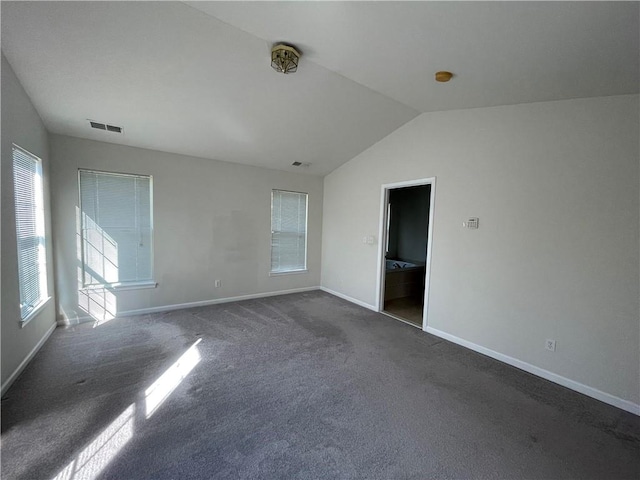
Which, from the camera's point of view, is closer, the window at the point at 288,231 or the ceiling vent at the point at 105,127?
the ceiling vent at the point at 105,127

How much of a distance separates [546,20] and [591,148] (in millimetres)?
1363

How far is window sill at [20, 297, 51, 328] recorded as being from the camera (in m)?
2.47

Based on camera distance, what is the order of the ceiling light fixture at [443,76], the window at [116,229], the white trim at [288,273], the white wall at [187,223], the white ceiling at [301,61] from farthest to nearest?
the white trim at [288,273] → the window at [116,229] → the white wall at [187,223] → the ceiling light fixture at [443,76] → the white ceiling at [301,61]

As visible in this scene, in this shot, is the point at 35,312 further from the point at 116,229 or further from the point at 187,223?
the point at 187,223

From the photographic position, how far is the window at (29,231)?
8.14 ft

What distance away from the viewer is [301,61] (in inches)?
98.7

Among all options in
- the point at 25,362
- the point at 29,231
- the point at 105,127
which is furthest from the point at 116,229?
the point at 25,362

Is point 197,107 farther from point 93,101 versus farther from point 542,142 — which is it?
point 542,142

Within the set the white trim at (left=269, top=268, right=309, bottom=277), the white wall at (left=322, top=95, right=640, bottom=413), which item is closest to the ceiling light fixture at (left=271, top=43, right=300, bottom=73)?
the white wall at (left=322, top=95, right=640, bottom=413)

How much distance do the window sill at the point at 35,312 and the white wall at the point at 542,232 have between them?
4335 millimetres

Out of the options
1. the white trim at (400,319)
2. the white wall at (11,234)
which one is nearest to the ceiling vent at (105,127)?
the white wall at (11,234)

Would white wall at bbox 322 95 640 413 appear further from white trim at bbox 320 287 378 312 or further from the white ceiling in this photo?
white trim at bbox 320 287 378 312

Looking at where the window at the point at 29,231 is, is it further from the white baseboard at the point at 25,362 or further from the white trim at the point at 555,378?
the white trim at the point at 555,378

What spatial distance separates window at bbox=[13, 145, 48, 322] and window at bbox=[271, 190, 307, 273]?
3024mm
